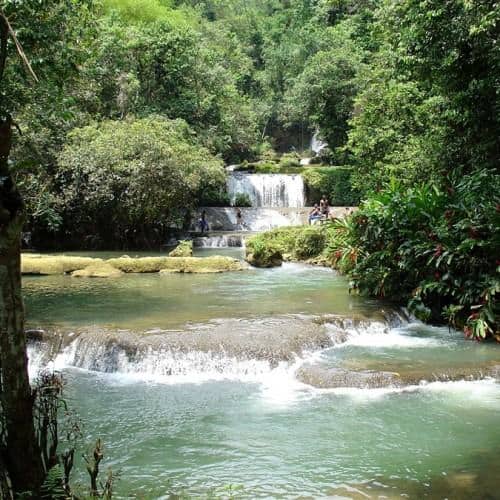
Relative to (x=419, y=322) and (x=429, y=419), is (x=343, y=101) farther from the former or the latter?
(x=429, y=419)

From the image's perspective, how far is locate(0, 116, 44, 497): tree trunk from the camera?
358 centimetres

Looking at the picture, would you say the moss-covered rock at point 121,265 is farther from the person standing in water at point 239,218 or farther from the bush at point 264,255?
the person standing in water at point 239,218

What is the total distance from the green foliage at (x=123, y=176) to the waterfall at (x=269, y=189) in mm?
8161

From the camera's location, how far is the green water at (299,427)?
19.2 feet

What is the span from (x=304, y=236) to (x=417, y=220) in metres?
8.83

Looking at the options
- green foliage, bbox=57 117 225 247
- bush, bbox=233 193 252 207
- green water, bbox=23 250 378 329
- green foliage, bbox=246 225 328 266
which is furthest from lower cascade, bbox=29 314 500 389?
bush, bbox=233 193 252 207

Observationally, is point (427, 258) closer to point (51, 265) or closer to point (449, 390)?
point (449, 390)

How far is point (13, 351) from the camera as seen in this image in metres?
3.67

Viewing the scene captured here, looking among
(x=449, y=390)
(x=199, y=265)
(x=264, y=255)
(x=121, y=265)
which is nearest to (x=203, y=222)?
(x=264, y=255)

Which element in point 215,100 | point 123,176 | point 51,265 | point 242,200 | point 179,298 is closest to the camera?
point 179,298

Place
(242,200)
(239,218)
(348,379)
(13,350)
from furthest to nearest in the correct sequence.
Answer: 1. (242,200)
2. (239,218)
3. (348,379)
4. (13,350)

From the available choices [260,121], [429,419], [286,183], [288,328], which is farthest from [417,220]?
[260,121]

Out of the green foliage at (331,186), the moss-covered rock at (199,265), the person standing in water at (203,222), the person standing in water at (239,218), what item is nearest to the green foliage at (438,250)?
the moss-covered rock at (199,265)

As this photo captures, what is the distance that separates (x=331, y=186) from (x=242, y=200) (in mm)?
5248
